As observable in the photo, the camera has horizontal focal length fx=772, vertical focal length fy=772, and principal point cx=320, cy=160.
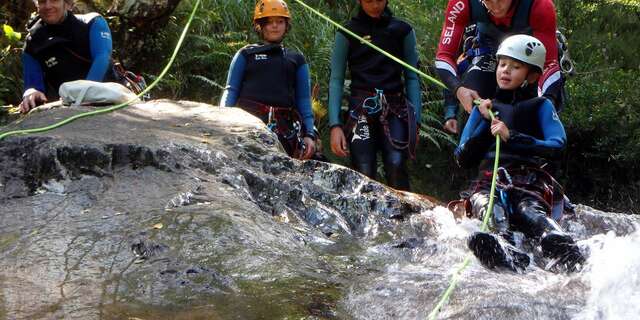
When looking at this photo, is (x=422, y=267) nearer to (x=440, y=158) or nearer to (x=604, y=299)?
(x=604, y=299)

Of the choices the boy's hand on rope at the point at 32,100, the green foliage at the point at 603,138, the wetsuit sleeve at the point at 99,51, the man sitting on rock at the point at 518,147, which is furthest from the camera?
the green foliage at the point at 603,138

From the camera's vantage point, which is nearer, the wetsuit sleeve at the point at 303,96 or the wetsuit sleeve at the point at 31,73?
the wetsuit sleeve at the point at 31,73

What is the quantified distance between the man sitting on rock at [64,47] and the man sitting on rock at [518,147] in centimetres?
281

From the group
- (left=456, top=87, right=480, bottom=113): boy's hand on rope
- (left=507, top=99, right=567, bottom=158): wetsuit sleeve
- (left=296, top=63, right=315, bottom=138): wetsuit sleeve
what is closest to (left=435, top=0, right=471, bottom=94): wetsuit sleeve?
(left=456, top=87, right=480, bottom=113): boy's hand on rope

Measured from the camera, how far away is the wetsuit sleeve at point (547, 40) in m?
5.14

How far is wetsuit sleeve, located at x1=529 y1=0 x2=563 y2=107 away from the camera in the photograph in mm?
5137

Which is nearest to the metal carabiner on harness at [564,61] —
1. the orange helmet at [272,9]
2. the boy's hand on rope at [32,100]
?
the orange helmet at [272,9]

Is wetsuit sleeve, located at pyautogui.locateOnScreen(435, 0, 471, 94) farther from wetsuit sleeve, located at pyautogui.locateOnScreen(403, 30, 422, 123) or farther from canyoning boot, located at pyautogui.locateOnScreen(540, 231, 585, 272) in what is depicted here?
canyoning boot, located at pyautogui.locateOnScreen(540, 231, 585, 272)

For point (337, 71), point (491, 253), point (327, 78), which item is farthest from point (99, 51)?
point (491, 253)

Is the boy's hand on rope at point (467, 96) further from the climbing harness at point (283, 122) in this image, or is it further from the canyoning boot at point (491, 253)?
the canyoning boot at point (491, 253)

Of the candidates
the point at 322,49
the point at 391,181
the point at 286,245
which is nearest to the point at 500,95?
the point at 391,181

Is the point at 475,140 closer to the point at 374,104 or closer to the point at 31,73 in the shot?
the point at 374,104

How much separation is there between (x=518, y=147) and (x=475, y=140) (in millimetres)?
266

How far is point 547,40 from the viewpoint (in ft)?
16.9
